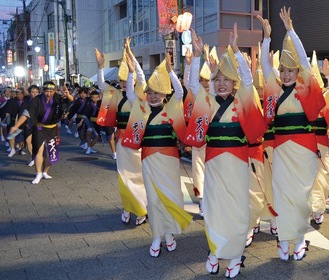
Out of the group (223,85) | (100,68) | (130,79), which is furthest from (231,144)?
(100,68)

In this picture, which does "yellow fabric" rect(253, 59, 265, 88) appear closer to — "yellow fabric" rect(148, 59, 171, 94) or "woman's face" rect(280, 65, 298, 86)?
"woman's face" rect(280, 65, 298, 86)

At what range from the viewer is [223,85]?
375 cm

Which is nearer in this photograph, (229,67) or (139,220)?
(229,67)

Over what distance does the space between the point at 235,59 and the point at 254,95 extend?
1.20 feet

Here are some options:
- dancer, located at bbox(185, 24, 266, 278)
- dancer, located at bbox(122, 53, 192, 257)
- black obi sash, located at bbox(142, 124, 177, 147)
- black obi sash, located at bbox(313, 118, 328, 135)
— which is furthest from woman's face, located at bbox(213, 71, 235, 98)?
black obi sash, located at bbox(313, 118, 328, 135)

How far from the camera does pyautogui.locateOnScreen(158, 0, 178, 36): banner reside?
1245 centimetres

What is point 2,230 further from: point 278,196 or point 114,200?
point 278,196

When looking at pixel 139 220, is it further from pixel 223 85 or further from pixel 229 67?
pixel 229 67

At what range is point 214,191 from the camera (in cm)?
368

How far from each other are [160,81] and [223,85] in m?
0.82

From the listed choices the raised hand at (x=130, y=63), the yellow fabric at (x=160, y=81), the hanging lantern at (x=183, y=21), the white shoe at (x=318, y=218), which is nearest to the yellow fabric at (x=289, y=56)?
the yellow fabric at (x=160, y=81)

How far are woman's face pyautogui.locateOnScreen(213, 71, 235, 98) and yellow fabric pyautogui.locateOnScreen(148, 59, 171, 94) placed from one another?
2.31ft

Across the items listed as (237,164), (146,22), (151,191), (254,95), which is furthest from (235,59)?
(146,22)

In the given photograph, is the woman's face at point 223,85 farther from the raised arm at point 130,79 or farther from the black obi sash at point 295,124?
the raised arm at point 130,79
